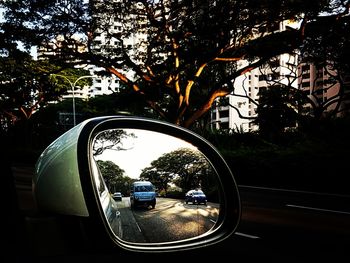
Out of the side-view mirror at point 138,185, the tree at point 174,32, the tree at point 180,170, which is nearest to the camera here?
the side-view mirror at point 138,185

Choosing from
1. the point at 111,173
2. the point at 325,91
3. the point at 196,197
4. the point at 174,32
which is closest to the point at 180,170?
the point at 196,197

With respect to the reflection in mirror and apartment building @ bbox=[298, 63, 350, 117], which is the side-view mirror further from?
apartment building @ bbox=[298, 63, 350, 117]

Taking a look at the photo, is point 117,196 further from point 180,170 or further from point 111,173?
point 180,170

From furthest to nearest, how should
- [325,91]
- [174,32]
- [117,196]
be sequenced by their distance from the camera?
1. [325,91]
2. [174,32]
3. [117,196]

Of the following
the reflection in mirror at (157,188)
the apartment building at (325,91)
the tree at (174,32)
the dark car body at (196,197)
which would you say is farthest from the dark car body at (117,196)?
the apartment building at (325,91)

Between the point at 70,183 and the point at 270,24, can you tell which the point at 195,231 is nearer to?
the point at 70,183

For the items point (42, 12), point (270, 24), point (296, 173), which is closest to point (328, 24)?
point (270, 24)

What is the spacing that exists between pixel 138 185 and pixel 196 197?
0.81 ft

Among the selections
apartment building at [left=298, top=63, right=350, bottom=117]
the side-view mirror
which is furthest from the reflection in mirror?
apartment building at [left=298, top=63, right=350, bottom=117]

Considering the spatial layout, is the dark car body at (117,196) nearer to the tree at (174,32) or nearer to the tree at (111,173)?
the tree at (111,173)

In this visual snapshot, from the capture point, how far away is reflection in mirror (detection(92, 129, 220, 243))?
936mm

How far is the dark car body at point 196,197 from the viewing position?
42.4 inches

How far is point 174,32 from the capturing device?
52.2ft

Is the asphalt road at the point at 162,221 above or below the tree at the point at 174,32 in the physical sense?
below
